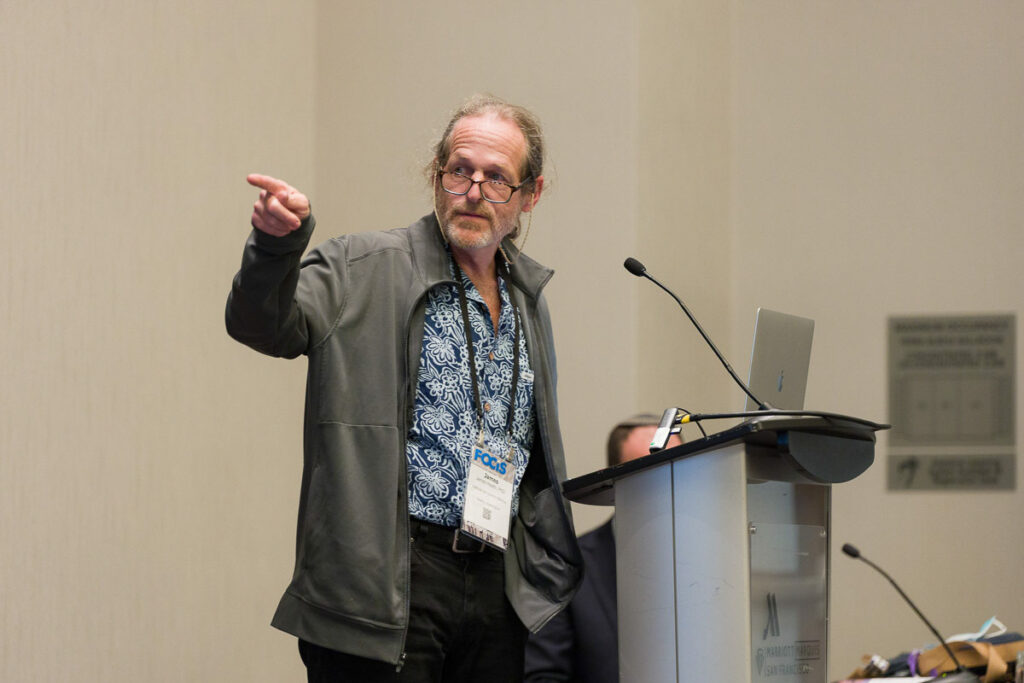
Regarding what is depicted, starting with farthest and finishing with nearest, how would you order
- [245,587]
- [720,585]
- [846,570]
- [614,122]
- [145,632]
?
[846,570]
[614,122]
[245,587]
[145,632]
[720,585]

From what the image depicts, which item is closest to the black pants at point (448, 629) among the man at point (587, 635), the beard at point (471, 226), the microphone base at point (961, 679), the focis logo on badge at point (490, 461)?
the focis logo on badge at point (490, 461)

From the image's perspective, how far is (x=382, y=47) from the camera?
14.0 ft

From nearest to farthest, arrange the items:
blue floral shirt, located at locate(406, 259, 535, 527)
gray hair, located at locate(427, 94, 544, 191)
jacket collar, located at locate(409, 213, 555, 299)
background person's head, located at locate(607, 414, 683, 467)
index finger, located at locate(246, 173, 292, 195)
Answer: index finger, located at locate(246, 173, 292, 195) < blue floral shirt, located at locate(406, 259, 535, 527) < jacket collar, located at locate(409, 213, 555, 299) < gray hair, located at locate(427, 94, 544, 191) < background person's head, located at locate(607, 414, 683, 467)

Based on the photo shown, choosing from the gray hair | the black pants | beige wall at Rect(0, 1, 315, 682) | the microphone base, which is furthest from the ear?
the microphone base

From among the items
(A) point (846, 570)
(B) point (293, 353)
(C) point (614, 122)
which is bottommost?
(A) point (846, 570)

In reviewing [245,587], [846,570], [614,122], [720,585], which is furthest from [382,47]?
[720,585]

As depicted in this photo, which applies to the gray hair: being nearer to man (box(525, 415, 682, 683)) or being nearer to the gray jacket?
the gray jacket

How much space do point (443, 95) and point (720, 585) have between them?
2.85m

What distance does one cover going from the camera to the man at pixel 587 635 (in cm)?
289

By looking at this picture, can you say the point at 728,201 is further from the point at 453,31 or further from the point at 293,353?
the point at 293,353

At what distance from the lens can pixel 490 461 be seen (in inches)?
74.2

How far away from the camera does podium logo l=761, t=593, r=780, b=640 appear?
1.73 m

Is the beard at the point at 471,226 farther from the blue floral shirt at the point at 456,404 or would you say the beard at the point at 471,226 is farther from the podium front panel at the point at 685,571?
the podium front panel at the point at 685,571

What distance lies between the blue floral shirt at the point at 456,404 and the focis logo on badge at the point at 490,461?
16mm
